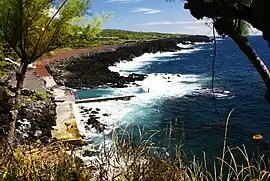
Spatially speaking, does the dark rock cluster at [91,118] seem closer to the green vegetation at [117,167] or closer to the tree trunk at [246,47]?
the green vegetation at [117,167]

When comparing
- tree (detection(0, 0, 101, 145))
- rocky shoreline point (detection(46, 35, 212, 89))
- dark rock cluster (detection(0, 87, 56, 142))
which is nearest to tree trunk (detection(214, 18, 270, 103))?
tree (detection(0, 0, 101, 145))

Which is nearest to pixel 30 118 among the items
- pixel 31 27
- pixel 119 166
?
→ pixel 31 27

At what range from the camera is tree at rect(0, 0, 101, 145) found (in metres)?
7.76

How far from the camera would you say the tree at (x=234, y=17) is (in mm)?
2949

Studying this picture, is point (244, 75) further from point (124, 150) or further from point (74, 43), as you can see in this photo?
point (124, 150)

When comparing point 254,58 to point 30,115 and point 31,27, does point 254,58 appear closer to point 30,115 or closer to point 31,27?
point 31,27

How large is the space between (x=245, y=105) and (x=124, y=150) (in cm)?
3008

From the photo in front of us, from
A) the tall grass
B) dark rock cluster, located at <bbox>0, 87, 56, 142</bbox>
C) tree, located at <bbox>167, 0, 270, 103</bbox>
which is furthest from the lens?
dark rock cluster, located at <bbox>0, 87, 56, 142</bbox>

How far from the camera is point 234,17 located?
308cm

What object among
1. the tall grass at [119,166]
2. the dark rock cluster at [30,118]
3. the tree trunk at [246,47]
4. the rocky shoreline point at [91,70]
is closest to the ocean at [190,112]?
the dark rock cluster at [30,118]

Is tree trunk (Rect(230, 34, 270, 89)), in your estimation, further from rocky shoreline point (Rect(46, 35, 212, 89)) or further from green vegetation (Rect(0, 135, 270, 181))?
rocky shoreline point (Rect(46, 35, 212, 89))

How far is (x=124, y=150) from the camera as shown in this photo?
3.75 metres

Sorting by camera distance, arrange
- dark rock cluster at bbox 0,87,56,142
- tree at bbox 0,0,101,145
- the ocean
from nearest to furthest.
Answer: tree at bbox 0,0,101,145 → dark rock cluster at bbox 0,87,56,142 → the ocean

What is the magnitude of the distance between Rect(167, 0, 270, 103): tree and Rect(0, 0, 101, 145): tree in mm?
4722
